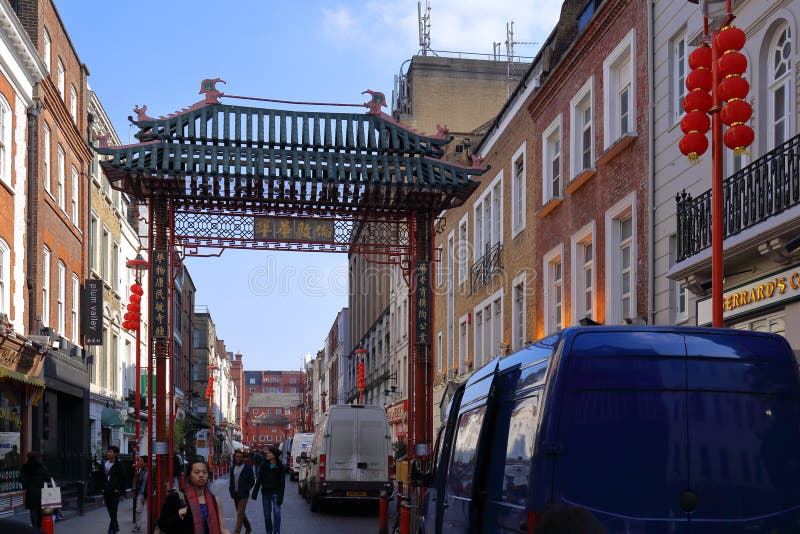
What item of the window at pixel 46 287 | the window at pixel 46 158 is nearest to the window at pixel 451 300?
the window at pixel 46 287

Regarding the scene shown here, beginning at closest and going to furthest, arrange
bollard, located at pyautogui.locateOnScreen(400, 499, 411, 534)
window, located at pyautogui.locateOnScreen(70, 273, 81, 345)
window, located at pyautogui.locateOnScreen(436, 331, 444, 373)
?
bollard, located at pyautogui.locateOnScreen(400, 499, 411, 534)
window, located at pyautogui.locateOnScreen(70, 273, 81, 345)
window, located at pyautogui.locateOnScreen(436, 331, 444, 373)

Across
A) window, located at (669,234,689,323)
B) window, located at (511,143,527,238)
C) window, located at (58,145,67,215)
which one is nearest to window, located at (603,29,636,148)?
window, located at (669,234,689,323)

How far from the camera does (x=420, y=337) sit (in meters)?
19.2

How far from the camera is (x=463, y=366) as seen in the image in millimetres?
33938

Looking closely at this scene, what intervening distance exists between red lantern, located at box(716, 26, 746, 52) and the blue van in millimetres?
4465

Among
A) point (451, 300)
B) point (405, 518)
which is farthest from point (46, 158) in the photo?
point (405, 518)

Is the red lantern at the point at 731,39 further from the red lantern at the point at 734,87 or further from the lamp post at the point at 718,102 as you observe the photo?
the red lantern at the point at 734,87

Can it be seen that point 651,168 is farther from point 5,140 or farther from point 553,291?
point 5,140

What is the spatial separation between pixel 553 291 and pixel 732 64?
1410 centimetres

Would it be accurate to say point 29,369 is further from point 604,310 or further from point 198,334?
point 198,334

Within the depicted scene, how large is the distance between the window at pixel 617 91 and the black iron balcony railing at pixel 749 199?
14.9 feet

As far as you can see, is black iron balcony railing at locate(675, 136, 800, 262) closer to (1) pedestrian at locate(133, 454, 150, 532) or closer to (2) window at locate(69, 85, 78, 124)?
(1) pedestrian at locate(133, 454, 150, 532)

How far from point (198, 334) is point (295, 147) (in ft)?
250

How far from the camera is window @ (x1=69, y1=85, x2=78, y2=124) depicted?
31.0m
